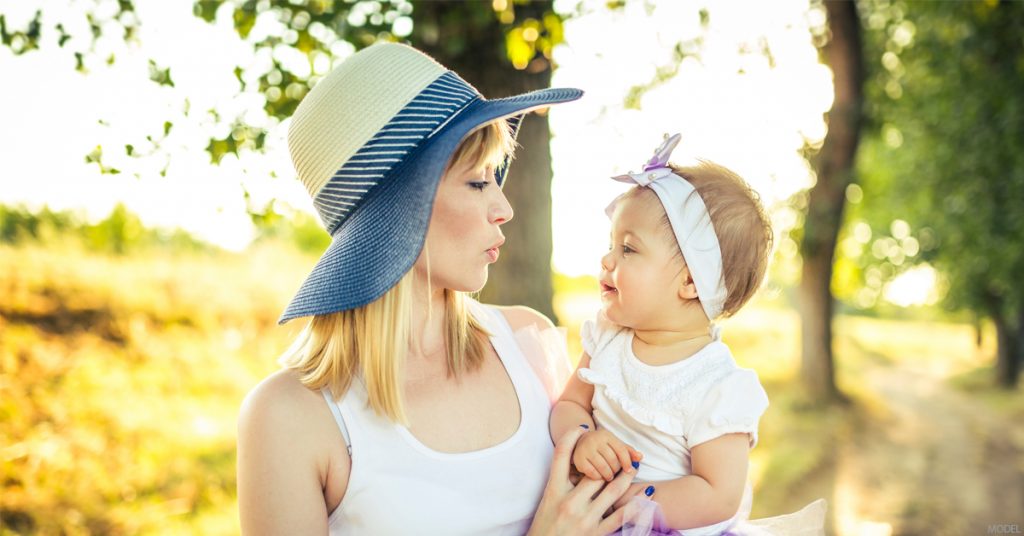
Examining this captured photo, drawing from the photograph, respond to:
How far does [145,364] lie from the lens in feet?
20.8

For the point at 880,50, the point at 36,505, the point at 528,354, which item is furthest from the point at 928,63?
the point at 36,505

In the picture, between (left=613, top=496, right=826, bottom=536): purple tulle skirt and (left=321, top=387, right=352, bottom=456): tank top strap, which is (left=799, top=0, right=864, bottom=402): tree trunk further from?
(left=321, top=387, right=352, bottom=456): tank top strap

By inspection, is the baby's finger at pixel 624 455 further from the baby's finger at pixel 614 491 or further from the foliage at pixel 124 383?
the foliage at pixel 124 383

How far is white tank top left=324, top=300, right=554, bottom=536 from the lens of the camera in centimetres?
179

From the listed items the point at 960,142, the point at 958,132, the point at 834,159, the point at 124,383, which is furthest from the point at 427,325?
the point at 960,142

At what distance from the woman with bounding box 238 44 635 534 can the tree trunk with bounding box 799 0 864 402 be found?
9.07m

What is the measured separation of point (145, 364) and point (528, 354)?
5116 mm

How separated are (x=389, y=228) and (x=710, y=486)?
0.98 m

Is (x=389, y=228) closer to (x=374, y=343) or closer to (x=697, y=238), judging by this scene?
(x=374, y=343)

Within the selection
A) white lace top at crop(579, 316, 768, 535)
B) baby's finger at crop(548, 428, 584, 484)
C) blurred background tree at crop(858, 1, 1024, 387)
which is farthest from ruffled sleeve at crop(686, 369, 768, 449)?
blurred background tree at crop(858, 1, 1024, 387)

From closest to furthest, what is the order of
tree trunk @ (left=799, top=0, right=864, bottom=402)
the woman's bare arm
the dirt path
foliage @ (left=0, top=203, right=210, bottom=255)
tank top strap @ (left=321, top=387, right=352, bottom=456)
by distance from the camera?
1. the woman's bare arm
2. tank top strap @ (left=321, top=387, right=352, bottom=456)
3. foliage @ (left=0, top=203, right=210, bottom=255)
4. the dirt path
5. tree trunk @ (left=799, top=0, right=864, bottom=402)

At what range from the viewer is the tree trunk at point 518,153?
3.31m

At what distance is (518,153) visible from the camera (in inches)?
138

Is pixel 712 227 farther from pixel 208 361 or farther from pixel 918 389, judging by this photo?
pixel 918 389
